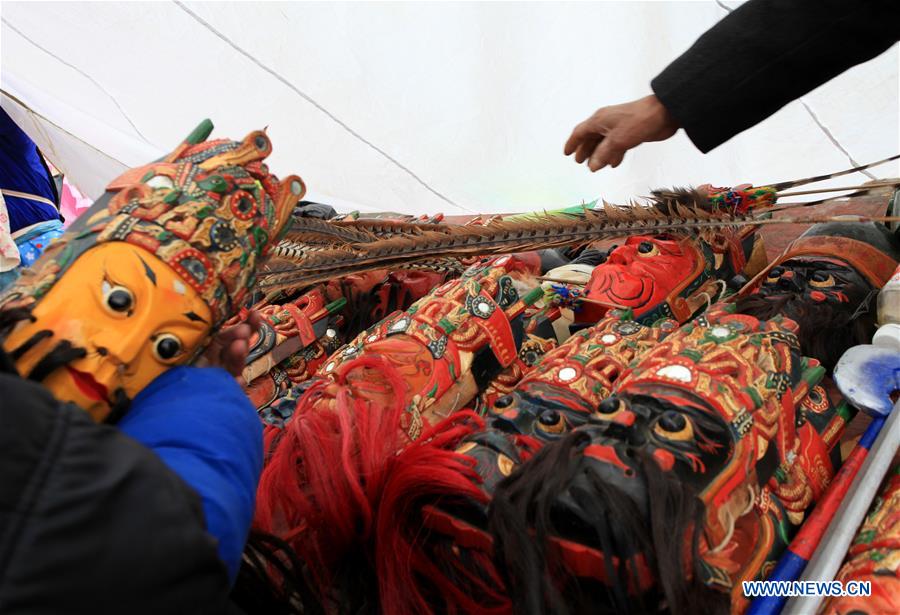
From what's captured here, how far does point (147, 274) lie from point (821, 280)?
93 centimetres

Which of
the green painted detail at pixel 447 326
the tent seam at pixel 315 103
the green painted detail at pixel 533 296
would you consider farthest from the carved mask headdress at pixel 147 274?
the tent seam at pixel 315 103

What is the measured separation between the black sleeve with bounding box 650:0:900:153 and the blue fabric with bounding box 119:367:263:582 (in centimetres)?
64

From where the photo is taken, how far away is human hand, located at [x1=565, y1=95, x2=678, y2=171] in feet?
2.74

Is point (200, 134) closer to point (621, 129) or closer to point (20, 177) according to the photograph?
point (621, 129)

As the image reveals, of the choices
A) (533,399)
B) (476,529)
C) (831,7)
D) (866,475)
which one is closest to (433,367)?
(533,399)

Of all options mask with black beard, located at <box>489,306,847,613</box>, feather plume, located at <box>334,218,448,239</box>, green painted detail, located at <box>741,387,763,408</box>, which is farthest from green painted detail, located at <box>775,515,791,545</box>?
feather plume, located at <box>334,218,448,239</box>

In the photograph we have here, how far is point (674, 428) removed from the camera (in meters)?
0.56

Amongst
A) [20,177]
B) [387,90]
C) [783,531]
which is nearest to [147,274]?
[783,531]

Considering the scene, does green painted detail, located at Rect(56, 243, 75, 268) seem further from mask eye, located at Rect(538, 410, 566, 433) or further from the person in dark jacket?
the person in dark jacket

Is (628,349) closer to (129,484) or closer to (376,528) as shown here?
(376,528)

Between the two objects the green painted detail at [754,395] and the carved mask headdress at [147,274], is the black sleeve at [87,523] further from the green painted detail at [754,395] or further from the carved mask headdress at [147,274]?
the green painted detail at [754,395]

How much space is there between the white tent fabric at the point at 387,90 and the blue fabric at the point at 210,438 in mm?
1753

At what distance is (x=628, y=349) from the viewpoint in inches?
32.4

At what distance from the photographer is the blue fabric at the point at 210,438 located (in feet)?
1.42
